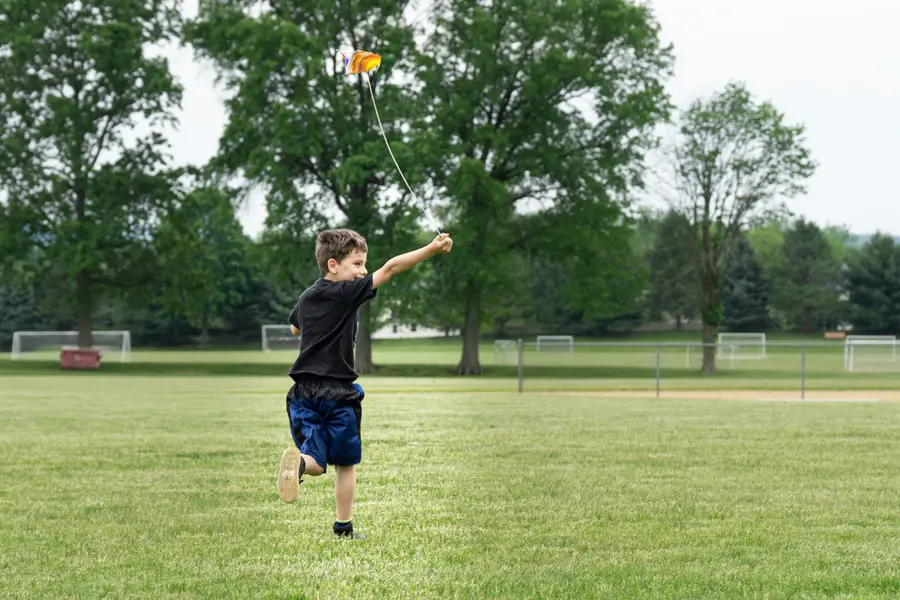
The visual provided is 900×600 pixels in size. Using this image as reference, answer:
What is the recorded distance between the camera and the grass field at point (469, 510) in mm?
5871

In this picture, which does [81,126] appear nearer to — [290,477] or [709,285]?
[709,285]

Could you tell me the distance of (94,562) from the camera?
630 cm

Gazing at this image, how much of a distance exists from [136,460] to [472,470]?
3.41 meters

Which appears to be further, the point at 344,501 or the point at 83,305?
the point at 83,305

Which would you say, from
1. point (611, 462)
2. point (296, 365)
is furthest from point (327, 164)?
Result: point (296, 365)

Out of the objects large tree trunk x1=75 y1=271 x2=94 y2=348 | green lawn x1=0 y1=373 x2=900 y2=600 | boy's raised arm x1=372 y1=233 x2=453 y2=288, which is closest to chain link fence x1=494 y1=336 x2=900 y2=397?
green lawn x1=0 y1=373 x2=900 y2=600

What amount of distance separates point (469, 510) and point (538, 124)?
122ft

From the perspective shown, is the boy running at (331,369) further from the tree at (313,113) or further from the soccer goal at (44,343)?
the soccer goal at (44,343)

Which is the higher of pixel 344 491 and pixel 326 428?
pixel 326 428

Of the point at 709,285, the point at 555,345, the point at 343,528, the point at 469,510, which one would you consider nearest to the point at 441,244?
the point at 343,528

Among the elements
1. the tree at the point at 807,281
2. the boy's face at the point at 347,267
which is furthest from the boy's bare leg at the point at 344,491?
the tree at the point at 807,281

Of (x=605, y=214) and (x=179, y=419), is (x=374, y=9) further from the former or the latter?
(x=179, y=419)

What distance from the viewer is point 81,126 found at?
47094 millimetres

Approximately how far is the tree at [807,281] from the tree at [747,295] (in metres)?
1.45
